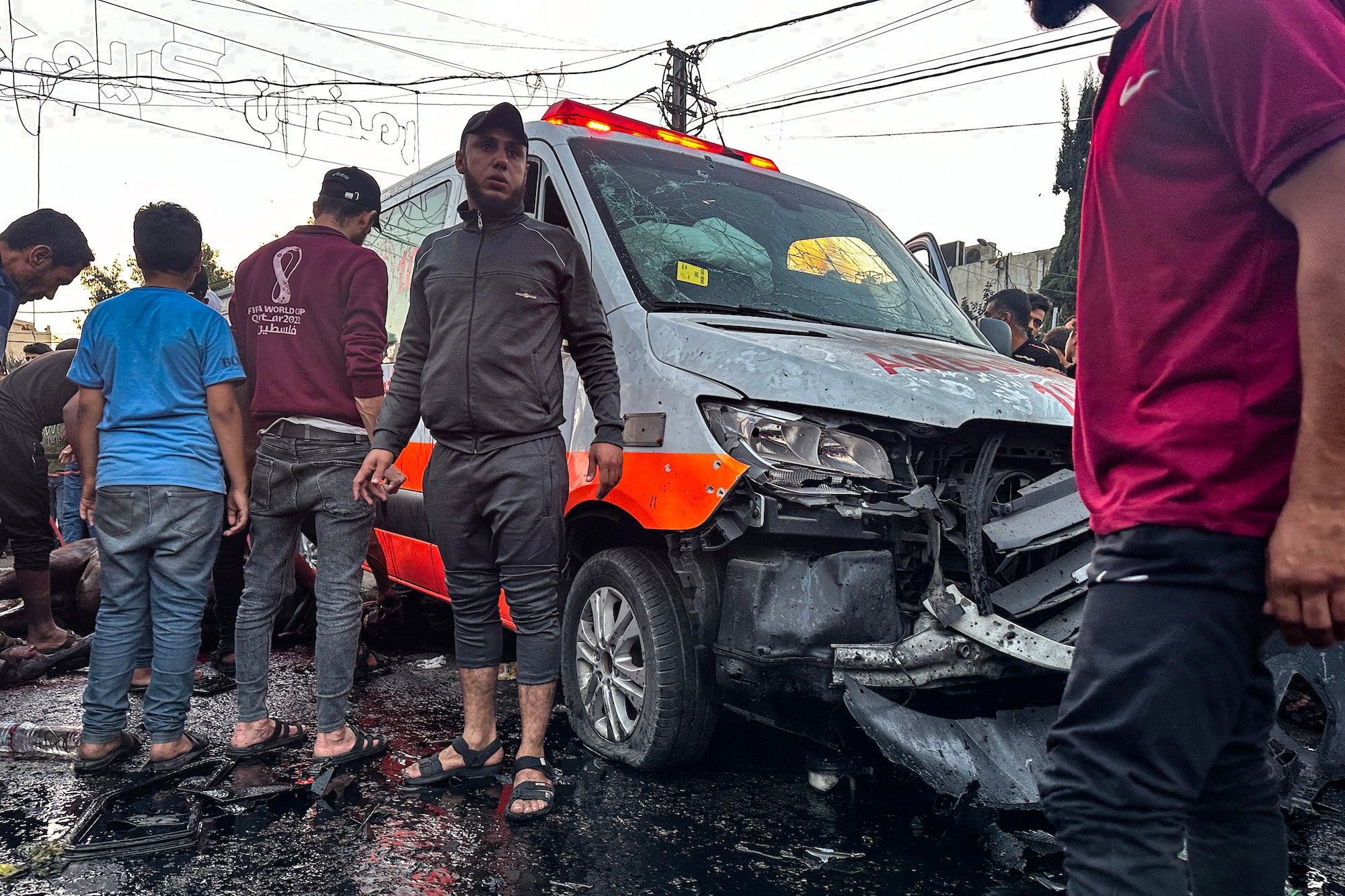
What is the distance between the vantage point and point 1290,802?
259 centimetres

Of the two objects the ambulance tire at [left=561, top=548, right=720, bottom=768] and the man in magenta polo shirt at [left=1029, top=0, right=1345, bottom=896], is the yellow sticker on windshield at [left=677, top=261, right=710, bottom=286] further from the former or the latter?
the man in magenta polo shirt at [left=1029, top=0, right=1345, bottom=896]

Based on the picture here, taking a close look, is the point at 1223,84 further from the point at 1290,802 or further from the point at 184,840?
the point at 184,840

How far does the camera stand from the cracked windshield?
10.8ft

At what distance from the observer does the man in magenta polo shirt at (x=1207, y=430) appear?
1.12 meters

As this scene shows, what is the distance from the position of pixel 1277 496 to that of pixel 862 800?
204 cm

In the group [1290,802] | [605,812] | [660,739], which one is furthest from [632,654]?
[1290,802]

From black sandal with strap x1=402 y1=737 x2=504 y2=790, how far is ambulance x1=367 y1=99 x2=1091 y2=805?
1.08 feet

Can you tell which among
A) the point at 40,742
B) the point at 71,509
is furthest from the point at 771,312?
the point at 71,509

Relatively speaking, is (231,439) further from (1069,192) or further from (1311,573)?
(1069,192)

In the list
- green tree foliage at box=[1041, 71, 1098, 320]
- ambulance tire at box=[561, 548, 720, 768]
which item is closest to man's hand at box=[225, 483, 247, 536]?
ambulance tire at box=[561, 548, 720, 768]

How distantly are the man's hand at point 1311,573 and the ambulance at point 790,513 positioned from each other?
117 centimetres

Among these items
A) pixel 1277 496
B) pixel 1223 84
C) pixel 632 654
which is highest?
pixel 1223 84

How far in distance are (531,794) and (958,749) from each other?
49.0 inches

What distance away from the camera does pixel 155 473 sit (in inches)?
127
